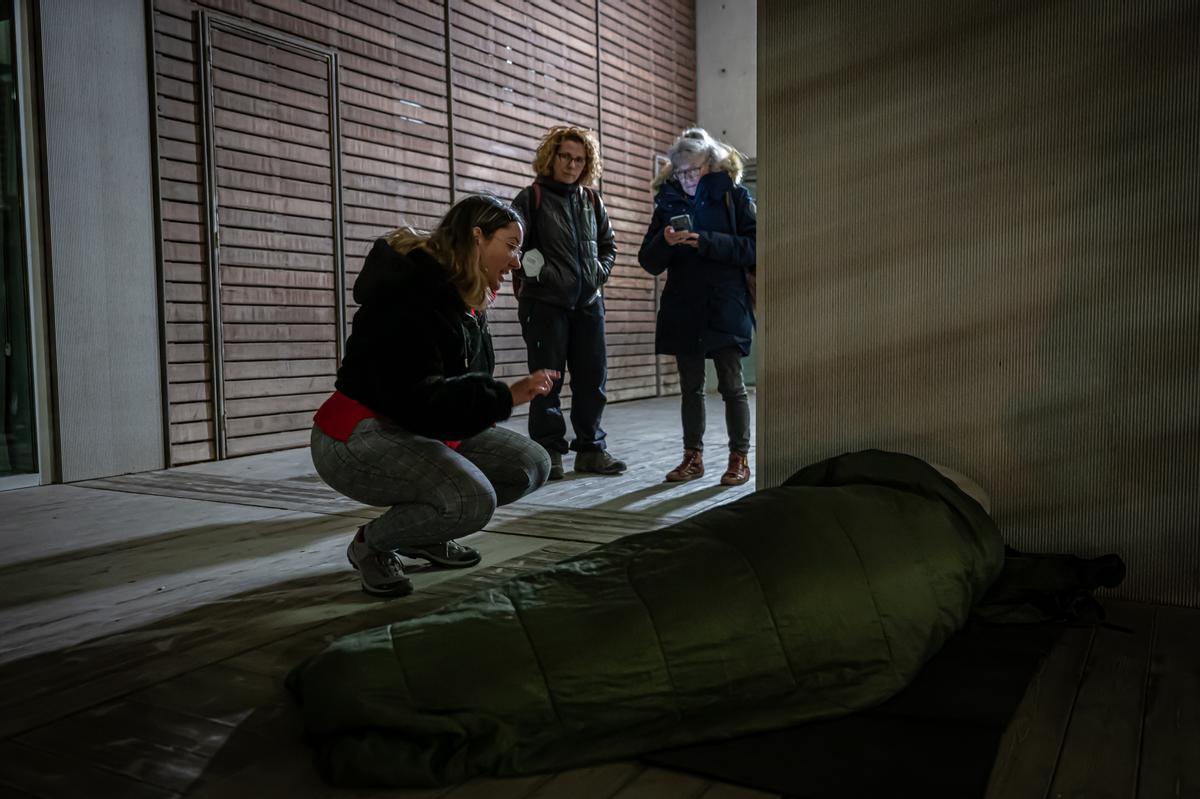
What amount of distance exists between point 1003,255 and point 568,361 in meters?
2.30

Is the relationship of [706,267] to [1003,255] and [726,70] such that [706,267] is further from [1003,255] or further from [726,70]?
[726,70]

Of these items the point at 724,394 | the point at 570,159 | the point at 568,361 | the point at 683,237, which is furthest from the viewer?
the point at 568,361

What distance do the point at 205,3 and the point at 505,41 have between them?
2544 millimetres

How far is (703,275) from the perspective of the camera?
12.7 ft

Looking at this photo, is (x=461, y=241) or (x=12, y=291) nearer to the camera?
(x=461, y=241)

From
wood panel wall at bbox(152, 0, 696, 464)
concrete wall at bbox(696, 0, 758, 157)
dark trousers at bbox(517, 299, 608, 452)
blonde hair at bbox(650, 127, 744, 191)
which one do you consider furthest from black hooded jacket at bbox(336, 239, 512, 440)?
concrete wall at bbox(696, 0, 758, 157)

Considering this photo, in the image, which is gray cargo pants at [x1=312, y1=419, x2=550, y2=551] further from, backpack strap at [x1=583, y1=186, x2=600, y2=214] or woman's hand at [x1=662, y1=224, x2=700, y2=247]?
backpack strap at [x1=583, y1=186, x2=600, y2=214]

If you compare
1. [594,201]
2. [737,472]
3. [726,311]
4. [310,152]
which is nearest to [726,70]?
[310,152]

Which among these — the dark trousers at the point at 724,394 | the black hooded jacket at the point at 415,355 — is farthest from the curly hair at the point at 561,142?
the black hooded jacket at the point at 415,355

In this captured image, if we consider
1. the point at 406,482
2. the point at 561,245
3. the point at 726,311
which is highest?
the point at 561,245

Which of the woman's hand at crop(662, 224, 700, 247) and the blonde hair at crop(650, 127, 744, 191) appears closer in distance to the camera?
the woman's hand at crop(662, 224, 700, 247)

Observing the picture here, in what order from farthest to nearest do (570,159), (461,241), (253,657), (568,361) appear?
(568,361)
(570,159)
(461,241)
(253,657)

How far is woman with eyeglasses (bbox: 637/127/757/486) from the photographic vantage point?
150 inches

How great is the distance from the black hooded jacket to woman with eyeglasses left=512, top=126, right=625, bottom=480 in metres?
1.66
